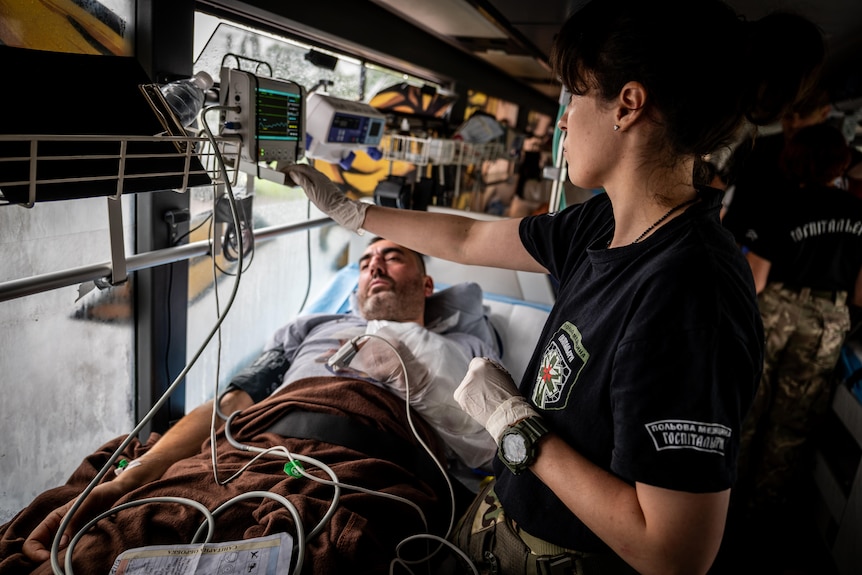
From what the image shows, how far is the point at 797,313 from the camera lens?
2682mm

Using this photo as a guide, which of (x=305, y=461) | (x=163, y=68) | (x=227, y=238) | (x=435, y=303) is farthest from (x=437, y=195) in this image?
(x=305, y=461)

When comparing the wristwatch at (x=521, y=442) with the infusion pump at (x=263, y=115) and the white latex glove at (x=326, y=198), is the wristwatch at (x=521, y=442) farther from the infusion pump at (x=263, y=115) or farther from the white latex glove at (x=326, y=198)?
the infusion pump at (x=263, y=115)

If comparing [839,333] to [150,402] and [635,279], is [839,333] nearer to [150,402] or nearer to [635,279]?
[635,279]

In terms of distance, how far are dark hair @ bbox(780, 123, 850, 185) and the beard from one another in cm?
183

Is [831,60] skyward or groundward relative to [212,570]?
skyward

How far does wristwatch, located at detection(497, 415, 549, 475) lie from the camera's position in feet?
3.36

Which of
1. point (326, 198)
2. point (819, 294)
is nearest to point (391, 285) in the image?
point (326, 198)

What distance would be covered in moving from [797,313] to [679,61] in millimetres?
2301

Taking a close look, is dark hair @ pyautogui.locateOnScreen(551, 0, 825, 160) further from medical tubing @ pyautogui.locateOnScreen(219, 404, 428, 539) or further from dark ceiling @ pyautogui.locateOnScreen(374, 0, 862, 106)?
dark ceiling @ pyautogui.locateOnScreen(374, 0, 862, 106)

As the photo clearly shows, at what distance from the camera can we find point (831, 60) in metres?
3.64

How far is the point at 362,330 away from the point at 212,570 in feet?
4.04

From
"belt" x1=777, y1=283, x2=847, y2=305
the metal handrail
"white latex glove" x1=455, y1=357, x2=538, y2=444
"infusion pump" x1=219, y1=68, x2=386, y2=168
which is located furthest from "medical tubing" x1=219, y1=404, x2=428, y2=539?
"belt" x1=777, y1=283, x2=847, y2=305

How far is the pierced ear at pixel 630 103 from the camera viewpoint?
3.06 ft

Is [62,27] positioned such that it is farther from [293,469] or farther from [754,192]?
[754,192]
